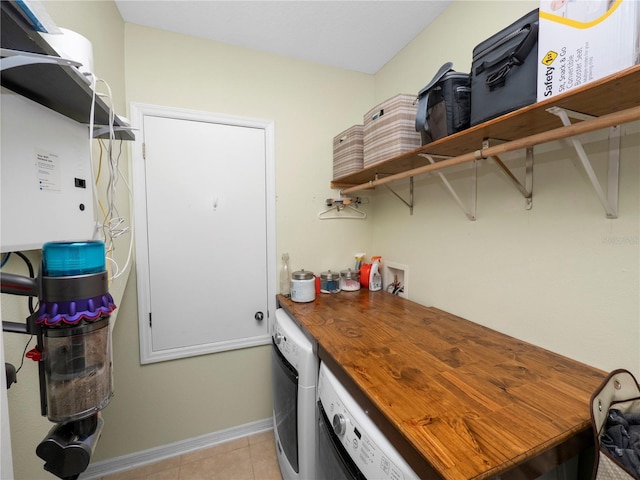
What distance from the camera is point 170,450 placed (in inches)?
66.4

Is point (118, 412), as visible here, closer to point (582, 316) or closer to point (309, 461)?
point (309, 461)

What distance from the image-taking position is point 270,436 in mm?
1851

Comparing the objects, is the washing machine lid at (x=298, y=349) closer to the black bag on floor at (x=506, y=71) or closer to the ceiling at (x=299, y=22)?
the black bag on floor at (x=506, y=71)

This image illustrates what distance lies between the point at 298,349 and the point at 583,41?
1.39m

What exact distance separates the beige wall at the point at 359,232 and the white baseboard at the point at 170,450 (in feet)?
0.14

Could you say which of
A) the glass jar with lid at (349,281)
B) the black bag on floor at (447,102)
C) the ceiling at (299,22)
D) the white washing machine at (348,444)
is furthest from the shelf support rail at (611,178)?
the glass jar with lid at (349,281)

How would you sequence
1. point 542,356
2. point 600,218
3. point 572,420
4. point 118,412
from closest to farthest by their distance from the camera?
point 572,420
point 600,218
point 542,356
point 118,412

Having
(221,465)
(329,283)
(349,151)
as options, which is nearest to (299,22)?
(349,151)

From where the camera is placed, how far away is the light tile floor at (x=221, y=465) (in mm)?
1551

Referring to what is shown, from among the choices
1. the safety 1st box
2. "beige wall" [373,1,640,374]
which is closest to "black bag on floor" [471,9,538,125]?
the safety 1st box

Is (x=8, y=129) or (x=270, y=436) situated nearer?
(x=8, y=129)

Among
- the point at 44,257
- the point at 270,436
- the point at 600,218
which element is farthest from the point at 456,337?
the point at 270,436

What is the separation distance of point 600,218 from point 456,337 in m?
0.68

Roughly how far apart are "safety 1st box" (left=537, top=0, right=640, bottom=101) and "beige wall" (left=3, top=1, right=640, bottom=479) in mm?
328
